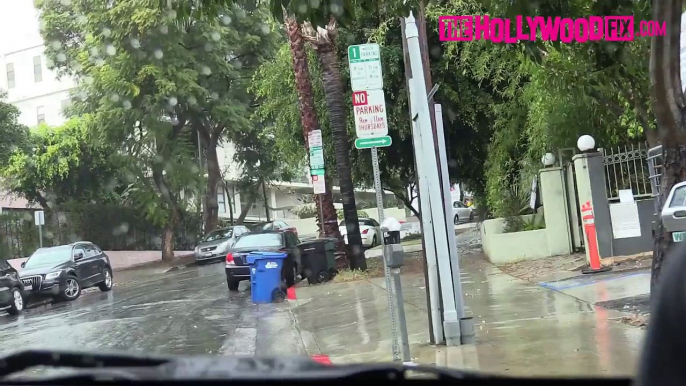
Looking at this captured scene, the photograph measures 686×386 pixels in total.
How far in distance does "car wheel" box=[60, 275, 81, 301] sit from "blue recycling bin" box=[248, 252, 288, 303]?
20.3 feet

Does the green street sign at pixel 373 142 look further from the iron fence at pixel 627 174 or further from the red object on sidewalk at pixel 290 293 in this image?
the iron fence at pixel 627 174

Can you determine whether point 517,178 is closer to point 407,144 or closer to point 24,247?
point 407,144

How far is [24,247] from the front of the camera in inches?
1148

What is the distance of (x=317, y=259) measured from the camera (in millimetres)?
16656

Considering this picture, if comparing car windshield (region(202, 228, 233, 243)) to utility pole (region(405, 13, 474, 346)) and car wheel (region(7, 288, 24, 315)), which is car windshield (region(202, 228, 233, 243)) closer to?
car wheel (region(7, 288, 24, 315))

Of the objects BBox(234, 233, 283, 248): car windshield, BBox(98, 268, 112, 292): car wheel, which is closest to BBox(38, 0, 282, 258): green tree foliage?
BBox(98, 268, 112, 292): car wheel

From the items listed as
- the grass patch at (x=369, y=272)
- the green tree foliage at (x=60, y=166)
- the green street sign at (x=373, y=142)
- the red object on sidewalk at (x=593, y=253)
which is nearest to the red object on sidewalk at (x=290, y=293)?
the grass patch at (x=369, y=272)

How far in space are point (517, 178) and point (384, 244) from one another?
10.6 meters

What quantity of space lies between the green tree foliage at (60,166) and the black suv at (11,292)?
12.6 metres

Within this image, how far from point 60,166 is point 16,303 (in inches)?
596

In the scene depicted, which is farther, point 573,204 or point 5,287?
point 5,287

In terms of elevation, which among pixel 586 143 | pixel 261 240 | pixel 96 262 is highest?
pixel 586 143

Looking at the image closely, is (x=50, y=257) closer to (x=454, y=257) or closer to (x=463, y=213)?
(x=454, y=257)

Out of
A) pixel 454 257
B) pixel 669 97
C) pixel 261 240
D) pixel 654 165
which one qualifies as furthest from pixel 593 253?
pixel 261 240
